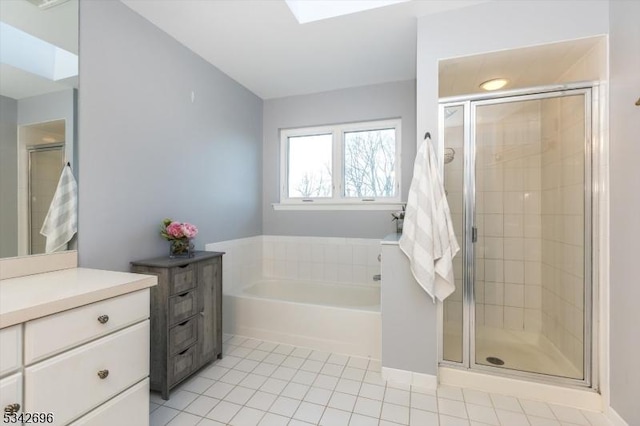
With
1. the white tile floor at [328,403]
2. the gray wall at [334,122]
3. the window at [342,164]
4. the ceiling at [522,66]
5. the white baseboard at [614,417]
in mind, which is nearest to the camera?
the white baseboard at [614,417]

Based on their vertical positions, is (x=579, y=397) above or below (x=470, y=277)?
below

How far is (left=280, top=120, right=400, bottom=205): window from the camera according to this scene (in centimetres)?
307

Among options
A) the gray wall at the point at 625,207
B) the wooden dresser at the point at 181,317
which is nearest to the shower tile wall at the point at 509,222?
the gray wall at the point at 625,207

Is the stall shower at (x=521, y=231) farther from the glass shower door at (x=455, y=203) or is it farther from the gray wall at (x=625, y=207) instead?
the gray wall at (x=625, y=207)

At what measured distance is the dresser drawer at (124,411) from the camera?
41.2 inches

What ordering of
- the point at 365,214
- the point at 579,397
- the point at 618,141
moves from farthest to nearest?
the point at 365,214 → the point at 579,397 → the point at 618,141

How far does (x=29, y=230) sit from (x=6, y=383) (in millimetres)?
879

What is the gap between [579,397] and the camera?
1653 millimetres

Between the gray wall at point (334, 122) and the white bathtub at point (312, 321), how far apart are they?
2.33 feet

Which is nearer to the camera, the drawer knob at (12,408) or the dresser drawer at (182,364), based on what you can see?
the drawer knob at (12,408)

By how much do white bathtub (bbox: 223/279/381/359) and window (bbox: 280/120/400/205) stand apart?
1052 mm

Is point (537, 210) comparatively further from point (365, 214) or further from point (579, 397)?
point (365, 214)

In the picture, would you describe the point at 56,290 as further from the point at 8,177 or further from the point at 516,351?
the point at 516,351

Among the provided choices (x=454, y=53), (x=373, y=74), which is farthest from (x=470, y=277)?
(x=373, y=74)
